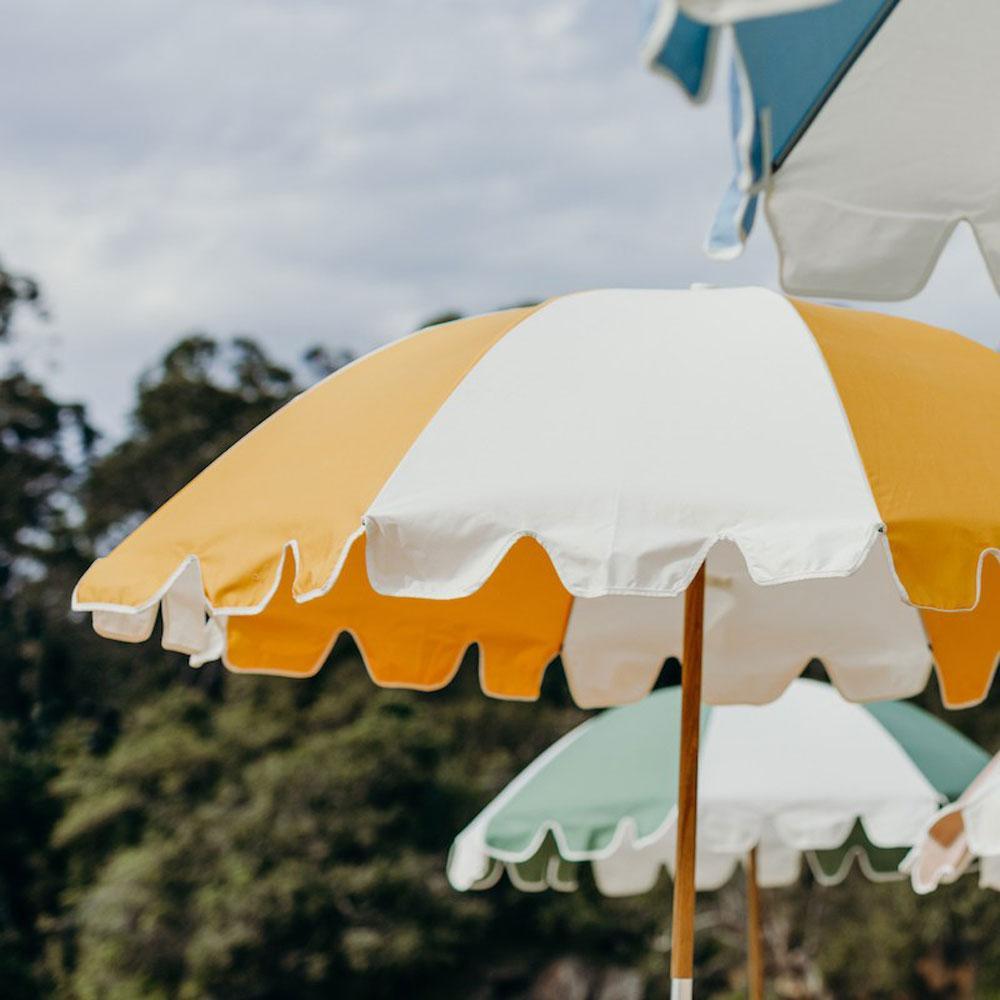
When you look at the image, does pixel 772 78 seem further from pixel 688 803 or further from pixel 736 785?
pixel 736 785

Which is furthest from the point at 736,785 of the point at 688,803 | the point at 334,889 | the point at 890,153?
the point at 334,889

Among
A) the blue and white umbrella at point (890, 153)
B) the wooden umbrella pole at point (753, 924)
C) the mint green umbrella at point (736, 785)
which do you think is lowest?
the wooden umbrella pole at point (753, 924)

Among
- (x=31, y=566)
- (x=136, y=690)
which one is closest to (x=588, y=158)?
(x=136, y=690)

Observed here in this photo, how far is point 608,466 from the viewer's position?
1987 mm

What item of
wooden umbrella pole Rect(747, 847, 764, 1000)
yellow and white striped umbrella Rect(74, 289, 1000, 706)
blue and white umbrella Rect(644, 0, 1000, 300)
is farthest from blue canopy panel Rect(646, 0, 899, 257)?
wooden umbrella pole Rect(747, 847, 764, 1000)

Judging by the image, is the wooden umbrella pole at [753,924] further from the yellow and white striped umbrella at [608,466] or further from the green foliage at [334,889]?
the green foliage at [334,889]

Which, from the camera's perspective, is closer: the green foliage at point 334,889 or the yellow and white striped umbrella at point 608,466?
the yellow and white striped umbrella at point 608,466

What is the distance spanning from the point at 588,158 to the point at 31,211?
982 centimetres

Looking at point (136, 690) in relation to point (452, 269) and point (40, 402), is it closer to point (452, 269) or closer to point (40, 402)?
point (40, 402)

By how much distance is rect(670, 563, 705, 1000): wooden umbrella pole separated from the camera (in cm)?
259

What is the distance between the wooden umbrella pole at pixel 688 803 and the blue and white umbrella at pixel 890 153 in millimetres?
976

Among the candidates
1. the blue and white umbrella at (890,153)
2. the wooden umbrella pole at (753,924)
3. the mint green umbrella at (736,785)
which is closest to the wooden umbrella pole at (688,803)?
the blue and white umbrella at (890,153)

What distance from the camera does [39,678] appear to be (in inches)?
738

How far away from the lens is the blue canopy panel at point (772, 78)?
1.37 meters
